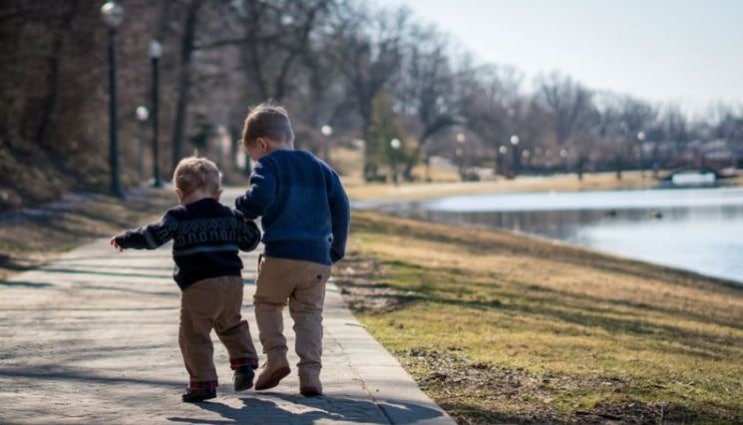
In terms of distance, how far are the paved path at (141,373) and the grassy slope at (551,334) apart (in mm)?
297

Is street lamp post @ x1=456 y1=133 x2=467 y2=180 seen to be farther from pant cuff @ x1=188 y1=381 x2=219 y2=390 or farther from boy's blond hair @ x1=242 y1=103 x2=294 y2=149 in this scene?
pant cuff @ x1=188 y1=381 x2=219 y2=390

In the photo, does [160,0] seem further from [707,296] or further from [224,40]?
[707,296]

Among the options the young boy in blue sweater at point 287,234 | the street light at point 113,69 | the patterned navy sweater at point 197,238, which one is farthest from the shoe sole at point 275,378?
the street light at point 113,69

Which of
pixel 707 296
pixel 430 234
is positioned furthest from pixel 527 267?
pixel 430 234

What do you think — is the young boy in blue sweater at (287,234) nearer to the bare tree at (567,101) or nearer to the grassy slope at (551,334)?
the grassy slope at (551,334)

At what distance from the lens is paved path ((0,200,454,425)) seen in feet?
20.5

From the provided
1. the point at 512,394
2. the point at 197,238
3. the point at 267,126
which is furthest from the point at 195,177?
the point at 512,394

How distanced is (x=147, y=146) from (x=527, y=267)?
34.6 meters

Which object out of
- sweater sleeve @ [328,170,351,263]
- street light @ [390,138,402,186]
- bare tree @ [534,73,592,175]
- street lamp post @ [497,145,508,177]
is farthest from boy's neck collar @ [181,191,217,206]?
bare tree @ [534,73,592,175]

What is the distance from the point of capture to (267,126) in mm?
6816

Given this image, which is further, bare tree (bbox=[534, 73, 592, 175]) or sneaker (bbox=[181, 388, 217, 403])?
bare tree (bbox=[534, 73, 592, 175])

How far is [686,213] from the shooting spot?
46.7m

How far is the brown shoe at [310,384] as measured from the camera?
6.64 m

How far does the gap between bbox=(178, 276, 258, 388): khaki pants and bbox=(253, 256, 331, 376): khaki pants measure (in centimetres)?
14
